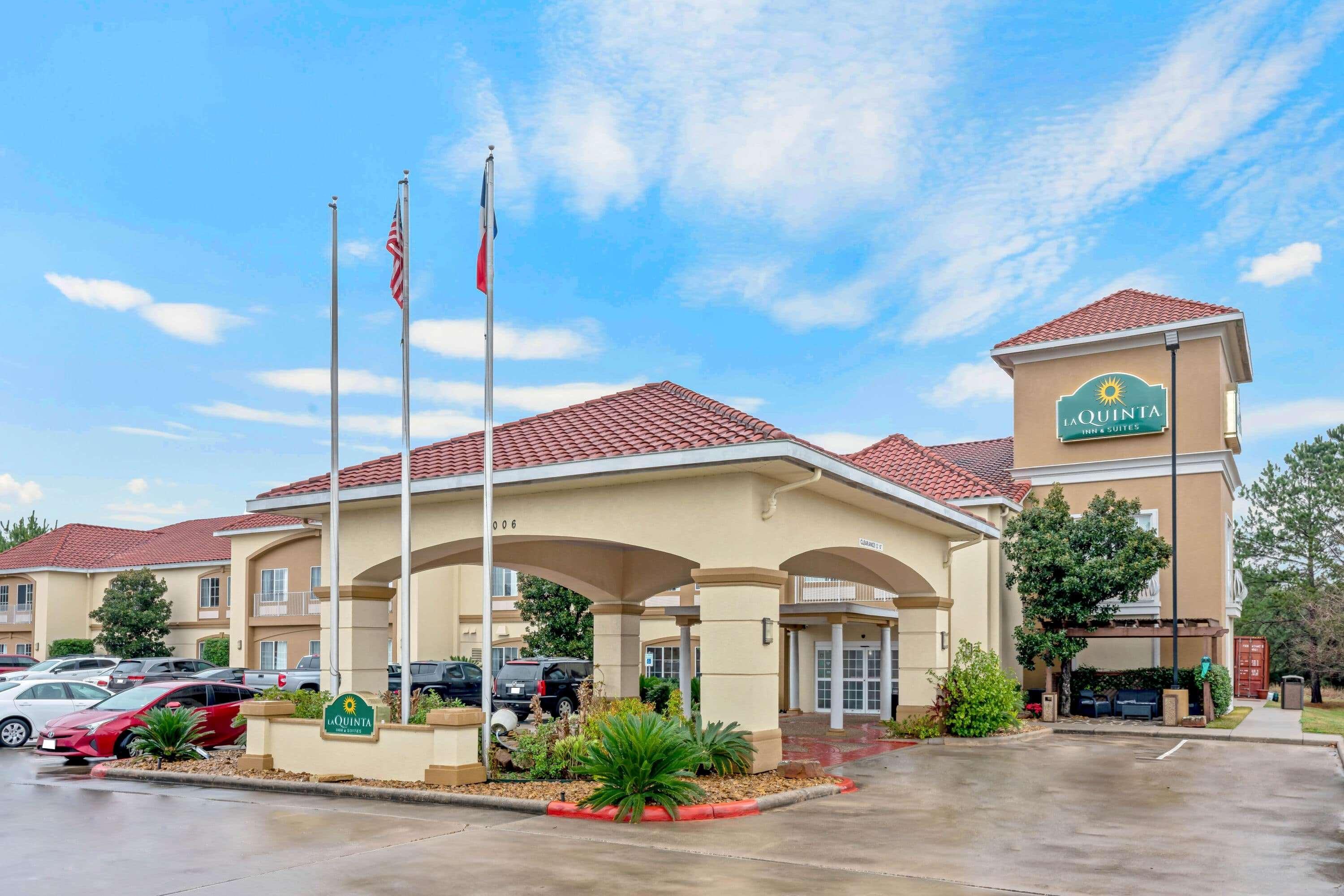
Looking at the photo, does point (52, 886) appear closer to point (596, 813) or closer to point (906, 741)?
point (596, 813)

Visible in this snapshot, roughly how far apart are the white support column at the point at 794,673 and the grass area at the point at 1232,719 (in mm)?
10793

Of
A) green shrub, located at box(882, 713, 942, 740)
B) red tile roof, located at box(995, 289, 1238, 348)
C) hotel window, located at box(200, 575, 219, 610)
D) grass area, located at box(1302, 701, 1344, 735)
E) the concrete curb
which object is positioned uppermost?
red tile roof, located at box(995, 289, 1238, 348)

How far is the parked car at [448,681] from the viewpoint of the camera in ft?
105

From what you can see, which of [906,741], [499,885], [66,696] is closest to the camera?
[499,885]

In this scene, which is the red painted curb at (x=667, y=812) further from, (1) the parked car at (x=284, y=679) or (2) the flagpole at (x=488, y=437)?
(1) the parked car at (x=284, y=679)

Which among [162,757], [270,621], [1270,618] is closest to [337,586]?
[162,757]

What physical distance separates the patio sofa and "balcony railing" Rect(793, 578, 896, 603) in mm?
6464

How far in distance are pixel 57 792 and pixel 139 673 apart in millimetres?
18702

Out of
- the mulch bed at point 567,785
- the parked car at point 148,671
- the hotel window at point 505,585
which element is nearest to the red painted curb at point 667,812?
the mulch bed at point 567,785

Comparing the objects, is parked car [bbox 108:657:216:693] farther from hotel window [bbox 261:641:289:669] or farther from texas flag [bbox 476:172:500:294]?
texas flag [bbox 476:172:500:294]

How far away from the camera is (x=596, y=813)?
1366cm

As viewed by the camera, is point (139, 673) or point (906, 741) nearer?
point (906, 741)

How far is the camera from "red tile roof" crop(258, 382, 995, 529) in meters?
16.4

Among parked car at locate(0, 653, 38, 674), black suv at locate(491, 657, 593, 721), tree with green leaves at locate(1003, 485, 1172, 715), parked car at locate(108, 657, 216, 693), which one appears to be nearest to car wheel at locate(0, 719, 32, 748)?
parked car at locate(108, 657, 216, 693)
